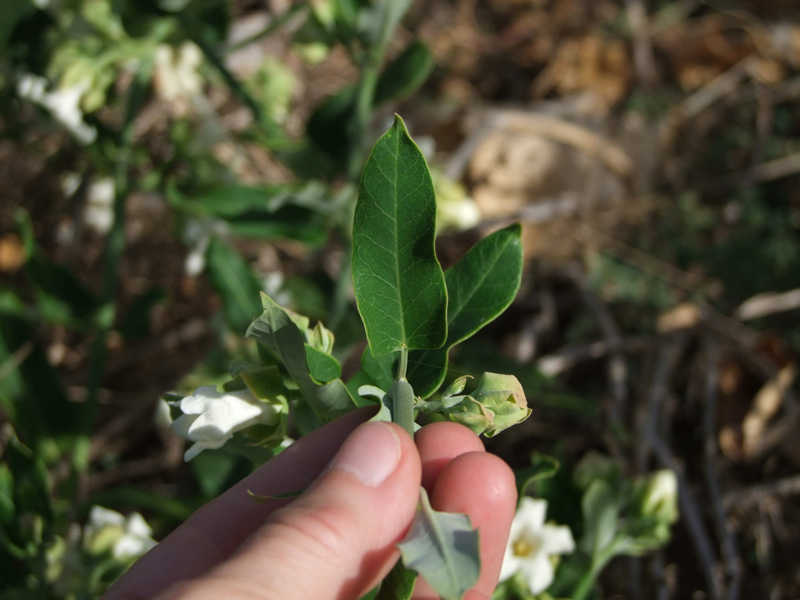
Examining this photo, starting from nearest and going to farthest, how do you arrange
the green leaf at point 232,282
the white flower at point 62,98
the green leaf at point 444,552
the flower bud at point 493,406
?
the green leaf at point 444,552 → the flower bud at point 493,406 → the white flower at point 62,98 → the green leaf at point 232,282

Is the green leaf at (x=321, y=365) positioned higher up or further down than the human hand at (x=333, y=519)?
higher up

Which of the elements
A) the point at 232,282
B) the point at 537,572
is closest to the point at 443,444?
the point at 537,572

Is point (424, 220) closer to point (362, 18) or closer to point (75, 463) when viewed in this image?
point (362, 18)

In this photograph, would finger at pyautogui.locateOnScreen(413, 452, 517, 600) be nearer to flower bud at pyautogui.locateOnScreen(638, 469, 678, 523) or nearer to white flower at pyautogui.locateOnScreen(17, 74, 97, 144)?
flower bud at pyautogui.locateOnScreen(638, 469, 678, 523)

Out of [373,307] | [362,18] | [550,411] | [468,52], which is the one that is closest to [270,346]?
A: [373,307]

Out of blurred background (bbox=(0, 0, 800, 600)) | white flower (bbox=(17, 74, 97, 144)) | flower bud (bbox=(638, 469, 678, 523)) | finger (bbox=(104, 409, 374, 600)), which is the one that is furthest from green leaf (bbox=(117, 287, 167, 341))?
flower bud (bbox=(638, 469, 678, 523))

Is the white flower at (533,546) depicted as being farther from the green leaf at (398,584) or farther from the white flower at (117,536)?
the white flower at (117,536)

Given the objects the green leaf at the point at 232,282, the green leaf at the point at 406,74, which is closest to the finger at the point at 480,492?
the green leaf at the point at 232,282

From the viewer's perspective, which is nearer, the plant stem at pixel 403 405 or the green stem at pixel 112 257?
the plant stem at pixel 403 405
